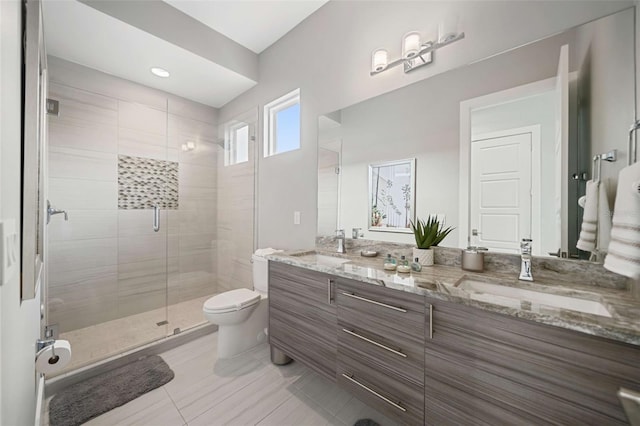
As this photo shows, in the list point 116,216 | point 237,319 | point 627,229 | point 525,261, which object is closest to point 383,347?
point 525,261

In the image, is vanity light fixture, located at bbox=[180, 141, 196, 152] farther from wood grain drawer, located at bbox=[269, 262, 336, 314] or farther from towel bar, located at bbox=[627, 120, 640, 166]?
towel bar, located at bbox=[627, 120, 640, 166]

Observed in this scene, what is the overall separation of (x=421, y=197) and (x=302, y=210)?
3.50 ft

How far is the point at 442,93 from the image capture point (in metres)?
1.54

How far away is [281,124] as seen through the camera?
2725mm

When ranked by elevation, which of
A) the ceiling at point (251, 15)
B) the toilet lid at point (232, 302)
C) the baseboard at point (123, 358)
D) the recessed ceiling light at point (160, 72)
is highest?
the ceiling at point (251, 15)

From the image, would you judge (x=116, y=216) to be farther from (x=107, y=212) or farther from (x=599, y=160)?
(x=599, y=160)

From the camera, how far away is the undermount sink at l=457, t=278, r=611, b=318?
0.92m

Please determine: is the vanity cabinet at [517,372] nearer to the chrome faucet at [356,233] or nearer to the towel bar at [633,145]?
the towel bar at [633,145]

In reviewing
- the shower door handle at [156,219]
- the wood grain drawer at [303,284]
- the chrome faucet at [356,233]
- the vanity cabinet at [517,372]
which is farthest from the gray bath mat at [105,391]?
the vanity cabinet at [517,372]

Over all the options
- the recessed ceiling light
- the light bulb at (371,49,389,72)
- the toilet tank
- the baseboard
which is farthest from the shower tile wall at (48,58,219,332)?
the light bulb at (371,49,389,72)

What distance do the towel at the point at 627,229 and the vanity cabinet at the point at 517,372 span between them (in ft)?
0.94

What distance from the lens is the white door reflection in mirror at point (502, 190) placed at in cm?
130

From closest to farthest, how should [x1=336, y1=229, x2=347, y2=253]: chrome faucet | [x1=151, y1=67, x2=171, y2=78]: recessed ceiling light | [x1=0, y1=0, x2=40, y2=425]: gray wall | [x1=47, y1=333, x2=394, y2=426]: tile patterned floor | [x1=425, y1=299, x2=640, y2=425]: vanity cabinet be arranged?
[x1=0, y1=0, x2=40, y2=425]: gray wall → [x1=425, y1=299, x2=640, y2=425]: vanity cabinet → [x1=47, y1=333, x2=394, y2=426]: tile patterned floor → [x1=336, y1=229, x2=347, y2=253]: chrome faucet → [x1=151, y1=67, x2=171, y2=78]: recessed ceiling light

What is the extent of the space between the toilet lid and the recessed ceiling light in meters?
2.20
